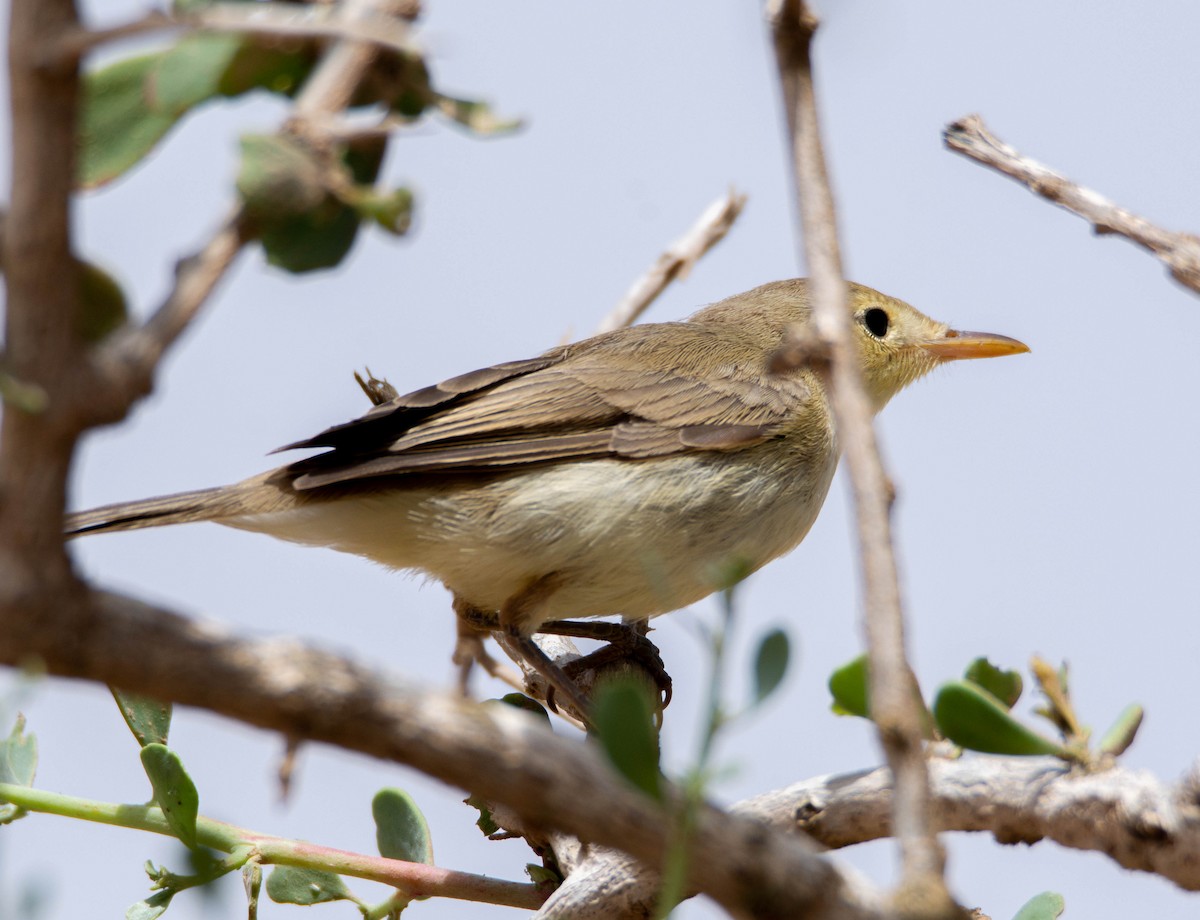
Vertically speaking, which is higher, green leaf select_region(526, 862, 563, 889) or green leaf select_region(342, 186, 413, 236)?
green leaf select_region(342, 186, 413, 236)

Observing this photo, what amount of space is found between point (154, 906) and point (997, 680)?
1.77 m

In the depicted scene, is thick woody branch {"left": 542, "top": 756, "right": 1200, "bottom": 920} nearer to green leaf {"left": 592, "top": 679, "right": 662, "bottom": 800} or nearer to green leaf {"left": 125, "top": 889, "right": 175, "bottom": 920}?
green leaf {"left": 592, "top": 679, "right": 662, "bottom": 800}

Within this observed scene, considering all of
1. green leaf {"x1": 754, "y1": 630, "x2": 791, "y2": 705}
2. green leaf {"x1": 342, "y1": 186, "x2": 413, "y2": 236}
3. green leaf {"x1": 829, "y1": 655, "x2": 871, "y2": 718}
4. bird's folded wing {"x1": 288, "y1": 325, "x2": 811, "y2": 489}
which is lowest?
green leaf {"x1": 829, "y1": 655, "x2": 871, "y2": 718}

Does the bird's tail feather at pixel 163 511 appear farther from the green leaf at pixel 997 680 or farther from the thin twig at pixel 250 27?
the thin twig at pixel 250 27

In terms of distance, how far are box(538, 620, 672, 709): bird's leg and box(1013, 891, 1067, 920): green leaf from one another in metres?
2.20

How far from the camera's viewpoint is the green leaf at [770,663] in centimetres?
135

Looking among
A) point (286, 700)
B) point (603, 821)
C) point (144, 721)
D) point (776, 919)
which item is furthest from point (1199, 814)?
point (144, 721)

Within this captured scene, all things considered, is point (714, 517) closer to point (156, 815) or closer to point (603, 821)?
point (156, 815)

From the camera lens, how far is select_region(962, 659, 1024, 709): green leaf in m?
2.21

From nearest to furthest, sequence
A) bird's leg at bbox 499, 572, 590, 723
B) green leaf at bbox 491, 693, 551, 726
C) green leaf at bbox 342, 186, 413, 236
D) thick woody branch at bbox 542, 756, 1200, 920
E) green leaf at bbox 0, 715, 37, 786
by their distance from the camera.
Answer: green leaf at bbox 342, 186, 413, 236, thick woody branch at bbox 542, 756, 1200, 920, green leaf at bbox 0, 715, 37, 786, green leaf at bbox 491, 693, 551, 726, bird's leg at bbox 499, 572, 590, 723

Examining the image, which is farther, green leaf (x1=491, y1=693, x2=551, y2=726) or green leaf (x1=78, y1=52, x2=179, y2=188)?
green leaf (x1=491, y1=693, x2=551, y2=726)

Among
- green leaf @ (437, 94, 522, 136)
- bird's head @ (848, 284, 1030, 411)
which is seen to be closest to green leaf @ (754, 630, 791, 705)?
green leaf @ (437, 94, 522, 136)

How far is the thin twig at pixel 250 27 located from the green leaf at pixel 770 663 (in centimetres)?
74

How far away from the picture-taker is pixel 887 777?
7.64 feet
